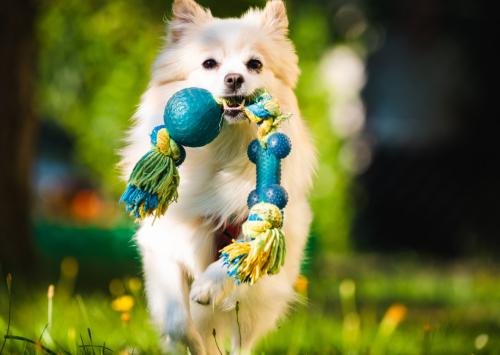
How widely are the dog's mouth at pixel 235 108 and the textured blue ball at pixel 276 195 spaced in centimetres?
42

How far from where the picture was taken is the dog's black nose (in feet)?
6.54

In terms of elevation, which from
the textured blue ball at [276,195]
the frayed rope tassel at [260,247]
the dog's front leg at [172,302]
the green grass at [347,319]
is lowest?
the green grass at [347,319]

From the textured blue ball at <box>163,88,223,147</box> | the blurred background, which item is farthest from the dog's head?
the blurred background

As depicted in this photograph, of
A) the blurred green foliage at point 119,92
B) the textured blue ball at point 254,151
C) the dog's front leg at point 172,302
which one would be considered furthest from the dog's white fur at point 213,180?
the blurred green foliage at point 119,92

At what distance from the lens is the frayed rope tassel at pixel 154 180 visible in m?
1.82

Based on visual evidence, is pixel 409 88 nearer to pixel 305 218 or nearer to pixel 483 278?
pixel 483 278

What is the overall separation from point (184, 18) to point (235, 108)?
652 mm

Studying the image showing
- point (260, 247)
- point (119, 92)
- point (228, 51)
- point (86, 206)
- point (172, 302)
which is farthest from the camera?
point (86, 206)

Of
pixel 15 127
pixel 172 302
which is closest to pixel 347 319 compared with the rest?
pixel 172 302

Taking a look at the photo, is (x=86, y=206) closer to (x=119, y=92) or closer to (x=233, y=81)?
(x=119, y=92)

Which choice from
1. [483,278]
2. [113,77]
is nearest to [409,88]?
[483,278]

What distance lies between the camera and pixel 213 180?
2186 millimetres

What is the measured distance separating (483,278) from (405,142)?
329cm

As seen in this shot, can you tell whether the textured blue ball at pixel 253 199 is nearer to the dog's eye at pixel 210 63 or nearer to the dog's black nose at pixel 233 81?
the dog's black nose at pixel 233 81
